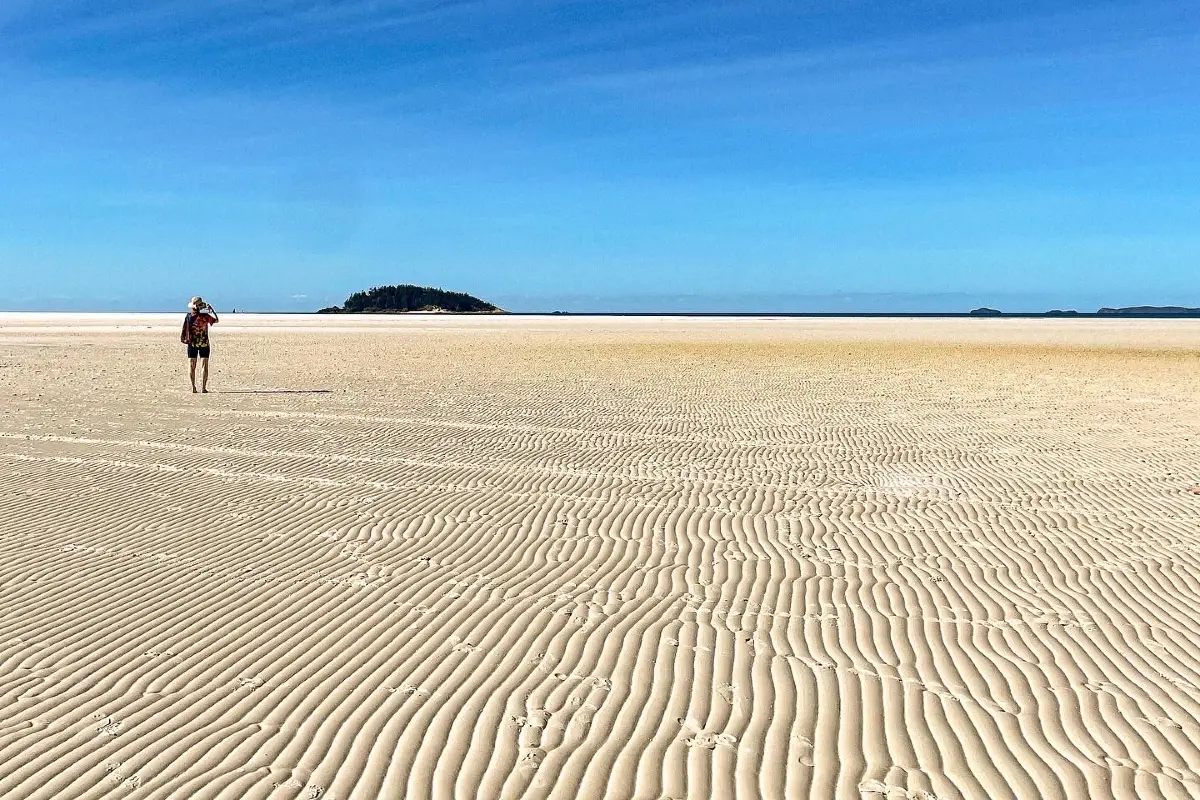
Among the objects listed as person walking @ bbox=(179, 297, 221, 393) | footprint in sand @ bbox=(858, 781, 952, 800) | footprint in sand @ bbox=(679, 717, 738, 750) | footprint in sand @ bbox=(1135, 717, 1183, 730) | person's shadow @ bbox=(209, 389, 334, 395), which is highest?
person walking @ bbox=(179, 297, 221, 393)

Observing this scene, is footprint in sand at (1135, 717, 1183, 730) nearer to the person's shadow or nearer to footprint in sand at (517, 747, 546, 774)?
footprint in sand at (517, 747, 546, 774)

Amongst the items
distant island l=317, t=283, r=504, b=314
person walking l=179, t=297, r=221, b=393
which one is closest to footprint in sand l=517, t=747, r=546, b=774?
person walking l=179, t=297, r=221, b=393

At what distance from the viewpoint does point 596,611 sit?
6.71m

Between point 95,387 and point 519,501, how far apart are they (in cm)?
1547

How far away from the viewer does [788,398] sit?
20891 mm

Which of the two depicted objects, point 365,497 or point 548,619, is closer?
point 548,619

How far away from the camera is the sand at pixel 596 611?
4.46 m

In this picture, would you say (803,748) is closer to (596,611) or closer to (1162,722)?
(1162,722)

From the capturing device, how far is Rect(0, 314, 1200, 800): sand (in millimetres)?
4461

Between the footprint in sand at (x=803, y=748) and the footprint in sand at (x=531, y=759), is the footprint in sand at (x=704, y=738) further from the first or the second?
the footprint in sand at (x=531, y=759)

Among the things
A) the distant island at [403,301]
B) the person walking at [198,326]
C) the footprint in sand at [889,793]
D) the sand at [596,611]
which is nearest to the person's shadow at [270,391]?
the person walking at [198,326]

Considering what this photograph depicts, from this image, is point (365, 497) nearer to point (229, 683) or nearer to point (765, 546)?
point (765, 546)

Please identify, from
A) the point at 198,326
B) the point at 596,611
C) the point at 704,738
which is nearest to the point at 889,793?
the point at 704,738

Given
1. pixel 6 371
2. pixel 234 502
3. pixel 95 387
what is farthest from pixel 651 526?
pixel 6 371
